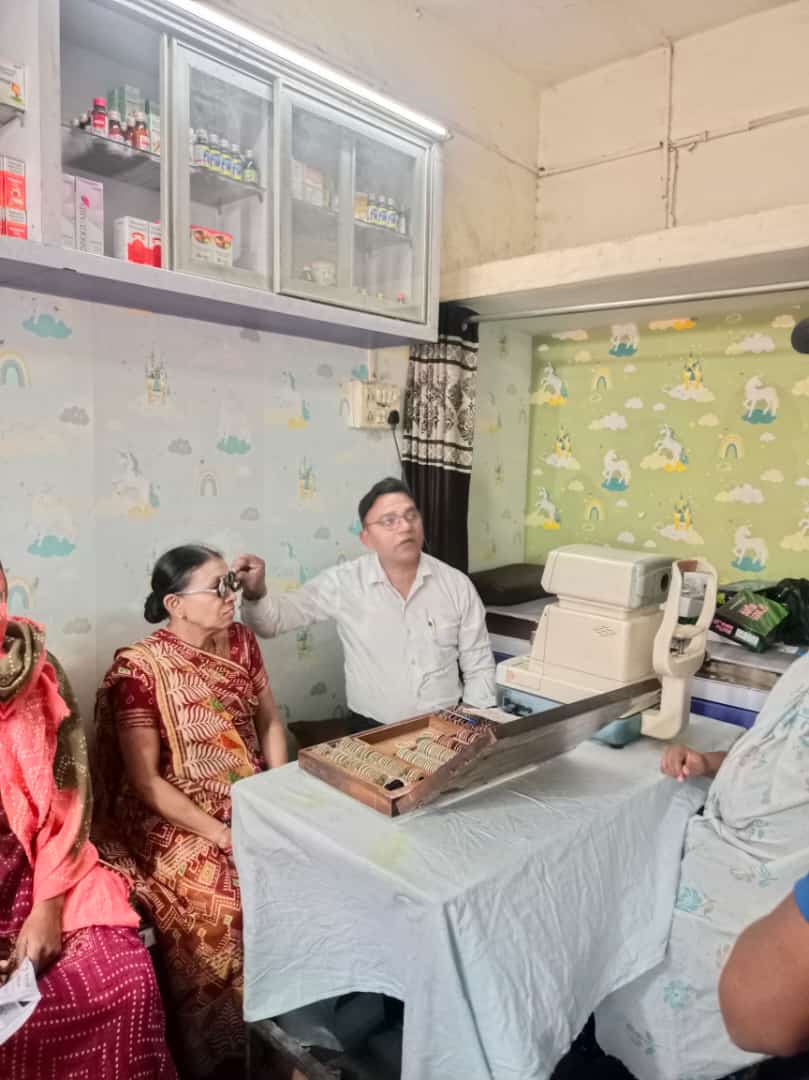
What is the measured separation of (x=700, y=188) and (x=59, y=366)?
102 inches

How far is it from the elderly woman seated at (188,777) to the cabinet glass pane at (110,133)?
0.82 metres

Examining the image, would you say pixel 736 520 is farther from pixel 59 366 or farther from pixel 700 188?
pixel 59 366

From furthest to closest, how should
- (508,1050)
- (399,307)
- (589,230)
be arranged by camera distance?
(589,230), (399,307), (508,1050)

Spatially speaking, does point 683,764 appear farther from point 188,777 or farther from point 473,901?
point 188,777

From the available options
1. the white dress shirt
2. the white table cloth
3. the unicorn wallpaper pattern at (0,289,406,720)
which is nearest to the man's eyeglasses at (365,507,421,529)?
the white dress shirt

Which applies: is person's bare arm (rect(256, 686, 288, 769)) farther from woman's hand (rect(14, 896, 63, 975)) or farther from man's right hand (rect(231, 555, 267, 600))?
woman's hand (rect(14, 896, 63, 975))

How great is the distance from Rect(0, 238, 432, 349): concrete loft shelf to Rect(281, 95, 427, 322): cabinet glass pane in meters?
0.06

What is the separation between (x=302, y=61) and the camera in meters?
2.11

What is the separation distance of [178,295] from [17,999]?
1.60 metres

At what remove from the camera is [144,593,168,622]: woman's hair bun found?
A: 6.67ft

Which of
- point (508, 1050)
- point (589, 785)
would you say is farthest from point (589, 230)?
point (508, 1050)

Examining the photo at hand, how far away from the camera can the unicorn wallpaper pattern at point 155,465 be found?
80.4 inches

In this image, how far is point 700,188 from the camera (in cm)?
312

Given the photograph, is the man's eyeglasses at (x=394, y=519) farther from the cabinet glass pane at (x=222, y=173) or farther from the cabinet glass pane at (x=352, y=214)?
the cabinet glass pane at (x=222, y=173)
